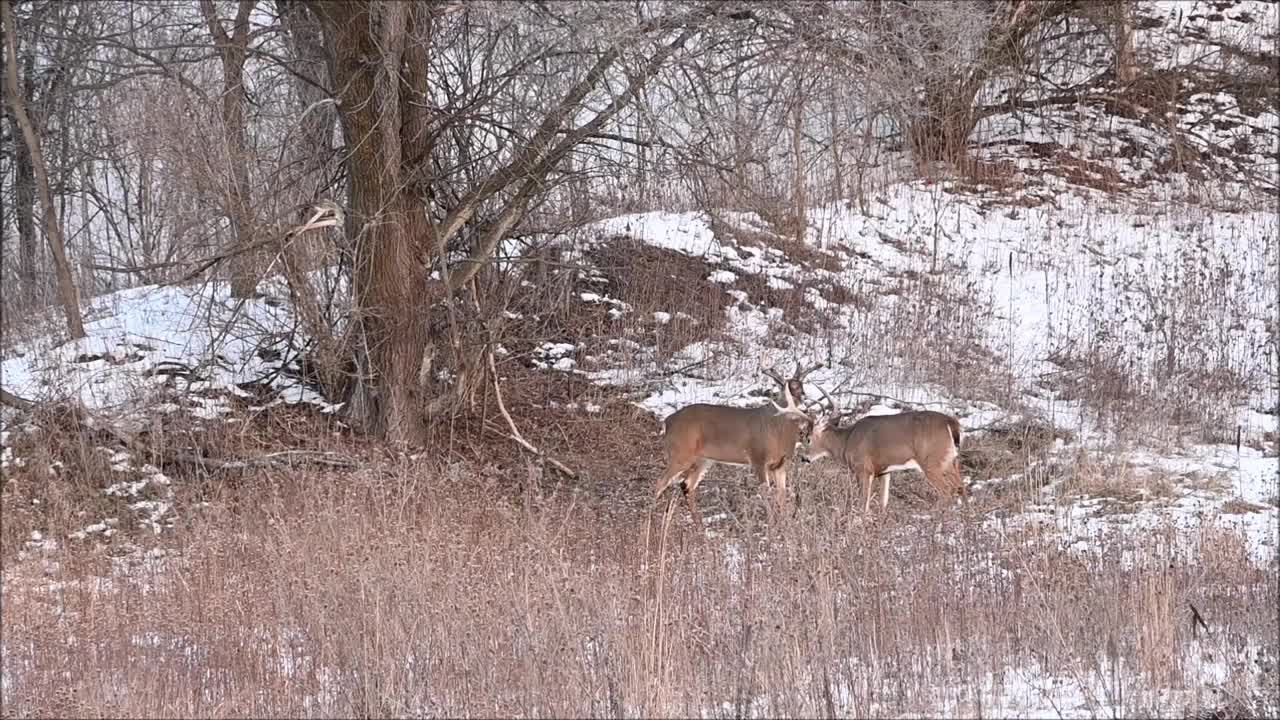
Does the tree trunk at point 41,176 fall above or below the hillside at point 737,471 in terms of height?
above

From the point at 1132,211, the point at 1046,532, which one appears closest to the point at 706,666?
the point at 1046,532

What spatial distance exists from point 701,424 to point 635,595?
151 inches

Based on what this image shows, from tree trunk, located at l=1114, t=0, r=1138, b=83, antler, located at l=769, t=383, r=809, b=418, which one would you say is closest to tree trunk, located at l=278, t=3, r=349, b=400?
antler, located at l=769, t=383, r=809, b=418

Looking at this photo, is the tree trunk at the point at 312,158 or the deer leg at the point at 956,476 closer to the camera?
the deer leg at the point at 956,476

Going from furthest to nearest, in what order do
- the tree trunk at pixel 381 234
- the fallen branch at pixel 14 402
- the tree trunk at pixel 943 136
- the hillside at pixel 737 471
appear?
the tree trunk at pixel 943 136 < the fallen branch at pixel 14 402 < the tree trunk at pixel 381 234 < the hillside at pixel 737 471

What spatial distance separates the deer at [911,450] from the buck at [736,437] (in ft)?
1.71

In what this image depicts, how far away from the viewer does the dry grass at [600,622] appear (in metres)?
6.25

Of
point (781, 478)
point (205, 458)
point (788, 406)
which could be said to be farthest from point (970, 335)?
point (205, 458)

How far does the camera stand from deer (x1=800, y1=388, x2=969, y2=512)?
10750mm

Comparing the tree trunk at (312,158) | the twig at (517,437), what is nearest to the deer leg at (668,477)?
the twig at (517,437)

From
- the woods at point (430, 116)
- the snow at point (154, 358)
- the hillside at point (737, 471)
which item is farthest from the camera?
the snow at point (154, 358)

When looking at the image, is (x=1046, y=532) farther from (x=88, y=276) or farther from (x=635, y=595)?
(x=88, y=276)

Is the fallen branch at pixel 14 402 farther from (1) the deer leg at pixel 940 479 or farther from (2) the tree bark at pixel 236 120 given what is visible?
(1) the deer leg at pixel 940 479

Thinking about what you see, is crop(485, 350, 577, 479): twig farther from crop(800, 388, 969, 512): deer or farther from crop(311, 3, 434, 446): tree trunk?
crop(800, 388, 969, 512): deer
